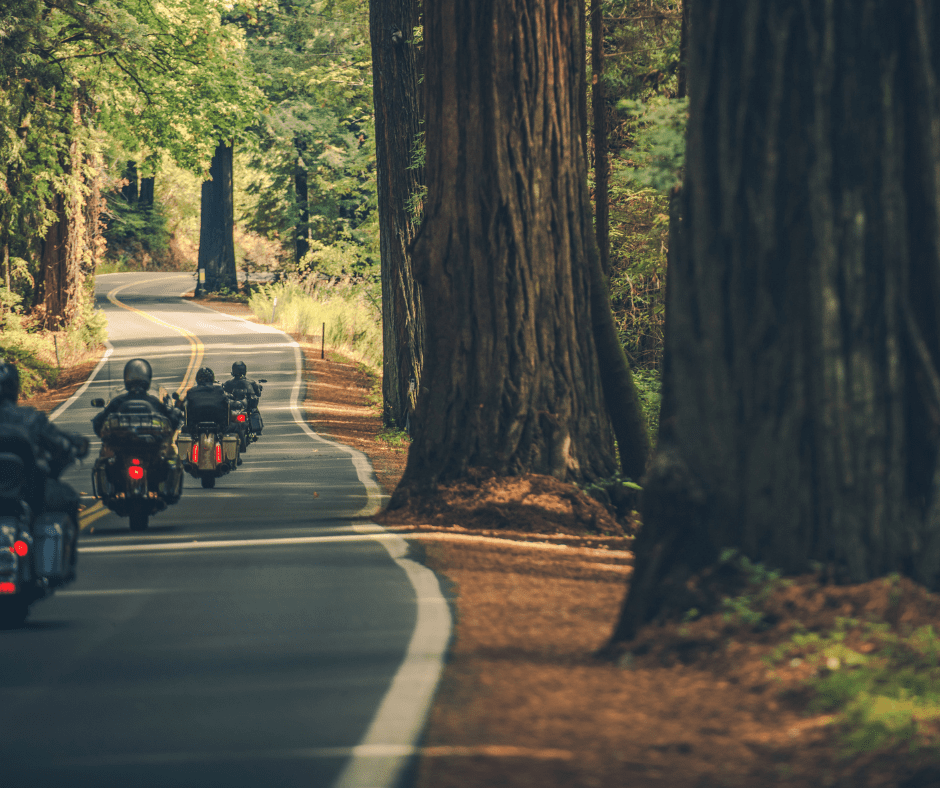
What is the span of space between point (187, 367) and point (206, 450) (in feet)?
75.2

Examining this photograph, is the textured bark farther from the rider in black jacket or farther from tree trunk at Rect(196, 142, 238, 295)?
tree trunk at Rect(196, 142, 238, 295)

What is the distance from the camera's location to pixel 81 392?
34.7 meters

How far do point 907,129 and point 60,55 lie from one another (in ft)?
113

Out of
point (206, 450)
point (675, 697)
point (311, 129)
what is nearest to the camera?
point (675, 697)

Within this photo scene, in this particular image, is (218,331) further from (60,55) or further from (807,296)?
(807,296)

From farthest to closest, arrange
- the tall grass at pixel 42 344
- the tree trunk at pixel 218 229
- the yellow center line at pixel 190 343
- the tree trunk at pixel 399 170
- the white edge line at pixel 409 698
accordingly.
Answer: the tree trunk at pixel 218 229 < the tall grass at pixel 42 344 < the yellow center line at pixel 190 343 < the tree trunk at pixel 399 170 < the white edge line at pixel 409 698

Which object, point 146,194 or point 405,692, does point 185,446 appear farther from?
point 146,194

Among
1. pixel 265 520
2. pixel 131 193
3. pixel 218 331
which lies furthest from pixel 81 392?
pixel 131 193

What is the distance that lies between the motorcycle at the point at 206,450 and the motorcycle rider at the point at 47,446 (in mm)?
9338

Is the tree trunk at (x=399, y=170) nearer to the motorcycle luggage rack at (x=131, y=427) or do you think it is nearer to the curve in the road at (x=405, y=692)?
the motorcycle luggage rack at (x=131, y=427)

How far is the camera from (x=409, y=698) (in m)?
5.50

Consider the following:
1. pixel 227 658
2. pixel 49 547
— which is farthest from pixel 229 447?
pixel 227 658

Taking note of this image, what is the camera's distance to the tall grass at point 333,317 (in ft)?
155

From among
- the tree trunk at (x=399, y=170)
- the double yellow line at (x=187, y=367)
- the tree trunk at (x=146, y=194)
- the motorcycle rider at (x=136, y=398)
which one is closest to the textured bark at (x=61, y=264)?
the double yellow line at (x=187, y=367)
